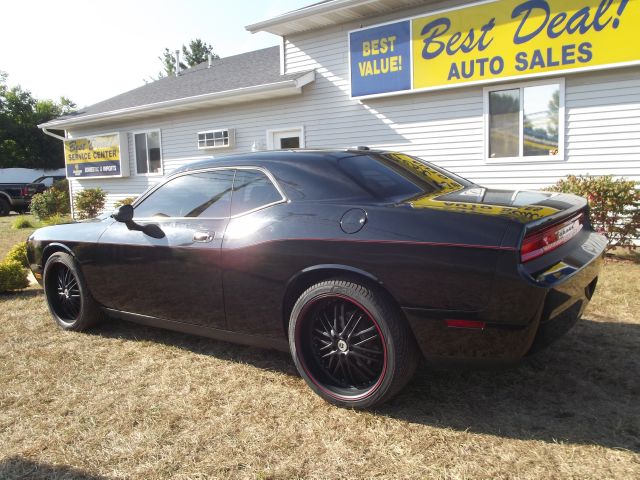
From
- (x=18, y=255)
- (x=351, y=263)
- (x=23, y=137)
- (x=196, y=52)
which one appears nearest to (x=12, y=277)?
(x=18, y=255)

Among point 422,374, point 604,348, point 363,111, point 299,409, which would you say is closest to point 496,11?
point 363,111

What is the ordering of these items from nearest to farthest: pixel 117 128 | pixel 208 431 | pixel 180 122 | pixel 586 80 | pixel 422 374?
pixel 208 431, pixel 422 374, pixel 586 80, pixel 180 122, pixel 117 128

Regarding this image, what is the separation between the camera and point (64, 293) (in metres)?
4.45

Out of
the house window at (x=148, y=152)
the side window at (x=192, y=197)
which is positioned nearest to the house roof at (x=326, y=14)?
the house window at (x=148, y=152)

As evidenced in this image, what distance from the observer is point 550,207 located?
8.98 ft

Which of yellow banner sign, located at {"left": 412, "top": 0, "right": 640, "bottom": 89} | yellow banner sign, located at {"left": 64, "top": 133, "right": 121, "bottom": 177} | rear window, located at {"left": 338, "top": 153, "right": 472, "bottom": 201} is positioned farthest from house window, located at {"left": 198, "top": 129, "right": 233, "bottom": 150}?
rear window, located at {"left": 338, "top": 153, "right": 472, "bottom": 201}

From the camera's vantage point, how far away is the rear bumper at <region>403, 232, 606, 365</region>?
91.2 inches

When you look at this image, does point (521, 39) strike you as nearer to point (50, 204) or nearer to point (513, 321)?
point (513, 321)

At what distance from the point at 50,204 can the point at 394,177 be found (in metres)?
15.5

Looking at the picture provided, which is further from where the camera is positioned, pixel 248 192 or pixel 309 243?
pixel 248 192

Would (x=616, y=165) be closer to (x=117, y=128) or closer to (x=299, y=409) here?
(x=299, y=409)

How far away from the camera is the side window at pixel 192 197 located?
3.46 metres

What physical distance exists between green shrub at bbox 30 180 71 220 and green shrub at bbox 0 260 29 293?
10.6m

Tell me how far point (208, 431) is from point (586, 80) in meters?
7.83
